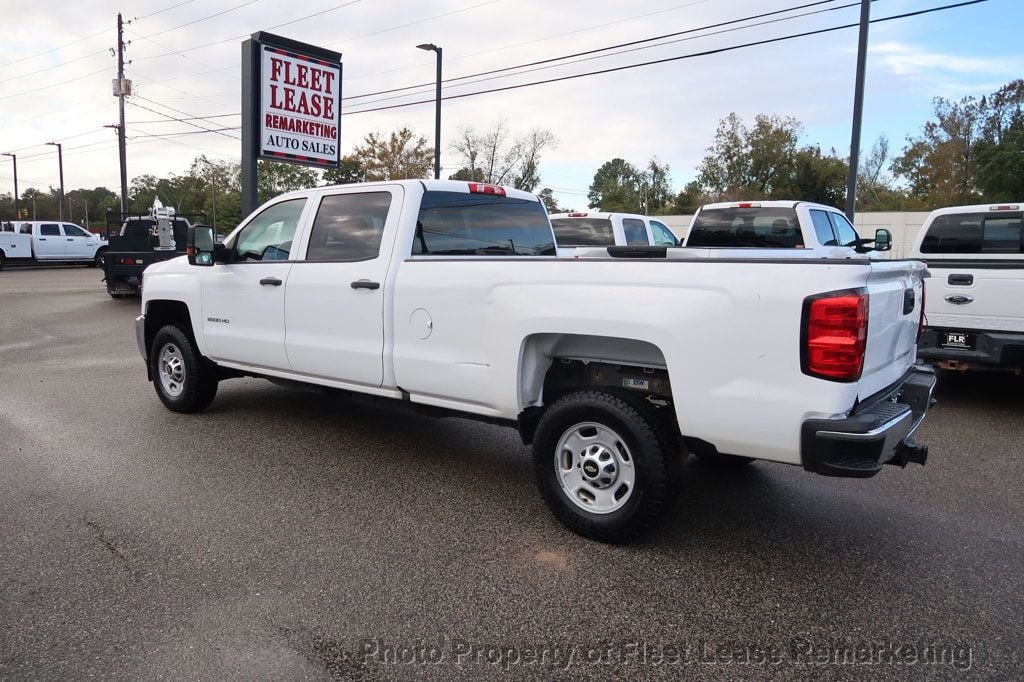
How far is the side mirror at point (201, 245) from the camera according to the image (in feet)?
19.2

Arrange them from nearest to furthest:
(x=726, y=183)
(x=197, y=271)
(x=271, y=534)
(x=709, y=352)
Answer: (x=709, y=352), (x=271, y=534), (x=197, y=271), (x=726, y=183)

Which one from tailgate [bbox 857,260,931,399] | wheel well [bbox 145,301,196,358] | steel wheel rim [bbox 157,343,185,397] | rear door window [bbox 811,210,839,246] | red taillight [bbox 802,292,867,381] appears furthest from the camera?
rear door window [bbox 811,210,839,246]

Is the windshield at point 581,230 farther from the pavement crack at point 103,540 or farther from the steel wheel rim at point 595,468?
the pavement crack at point 103,540

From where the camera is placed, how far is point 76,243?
3188cm

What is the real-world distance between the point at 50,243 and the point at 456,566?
33946 mm

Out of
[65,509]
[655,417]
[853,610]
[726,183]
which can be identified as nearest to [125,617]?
[65,509]

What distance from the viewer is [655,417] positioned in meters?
3.78

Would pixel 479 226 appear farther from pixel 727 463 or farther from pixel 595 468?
pixel 727 463

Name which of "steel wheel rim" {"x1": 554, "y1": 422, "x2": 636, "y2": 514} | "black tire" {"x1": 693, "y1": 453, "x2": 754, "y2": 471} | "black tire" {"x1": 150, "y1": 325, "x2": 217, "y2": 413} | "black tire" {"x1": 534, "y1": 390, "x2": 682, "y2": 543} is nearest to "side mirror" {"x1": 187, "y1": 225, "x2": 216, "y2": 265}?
"black tire" {"x1": 150, "y1": 325, "x2": 217, "y2": 413}

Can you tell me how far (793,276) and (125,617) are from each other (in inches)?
128

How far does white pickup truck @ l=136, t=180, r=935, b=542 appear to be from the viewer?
3.23 m

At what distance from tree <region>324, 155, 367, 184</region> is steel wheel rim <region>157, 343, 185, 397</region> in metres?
40.3

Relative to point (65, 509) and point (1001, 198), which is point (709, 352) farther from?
point (1001, 198)

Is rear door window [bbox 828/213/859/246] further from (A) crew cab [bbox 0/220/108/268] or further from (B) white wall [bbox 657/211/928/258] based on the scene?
(A) crew cab [bbox 0/220/108/268]
